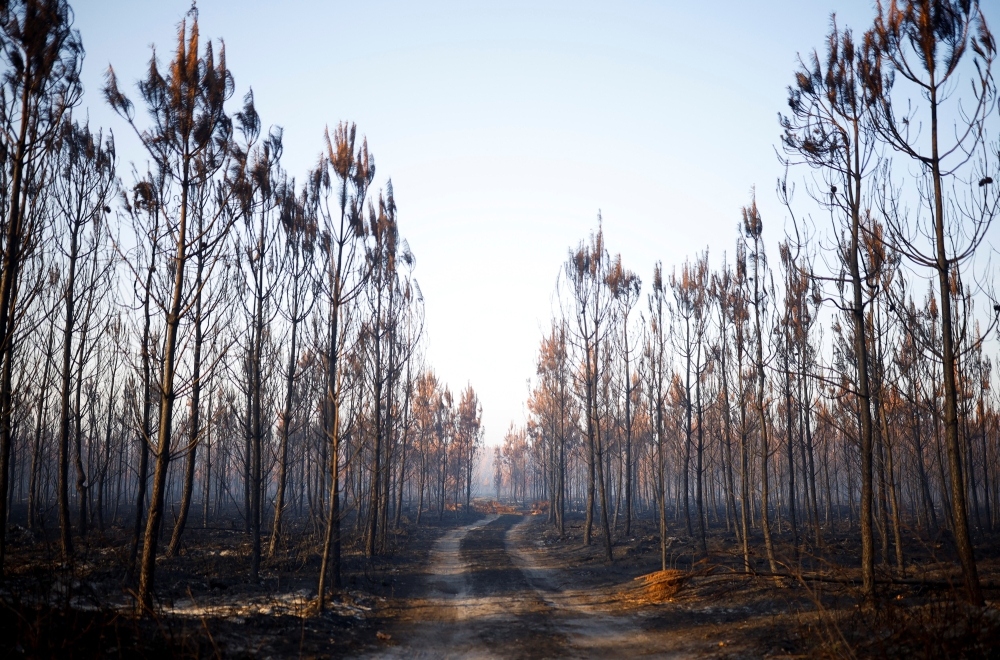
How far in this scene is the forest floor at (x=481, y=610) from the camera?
5191 mm

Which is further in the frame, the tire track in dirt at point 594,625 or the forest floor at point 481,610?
the tire track in dirt at point 594,625

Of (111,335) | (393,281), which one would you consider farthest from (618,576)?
(111,335)

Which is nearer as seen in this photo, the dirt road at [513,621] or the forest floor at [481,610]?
the forest floor at [481,610]

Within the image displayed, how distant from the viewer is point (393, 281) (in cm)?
1483

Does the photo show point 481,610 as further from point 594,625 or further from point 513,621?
point 594,625

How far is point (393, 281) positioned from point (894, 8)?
1135 cm

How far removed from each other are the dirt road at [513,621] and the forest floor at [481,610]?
5 cm

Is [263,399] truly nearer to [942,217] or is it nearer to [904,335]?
[942,217]

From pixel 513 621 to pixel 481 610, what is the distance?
117 centimetres

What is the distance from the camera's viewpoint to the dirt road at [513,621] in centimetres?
754

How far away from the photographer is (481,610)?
10.2 metres

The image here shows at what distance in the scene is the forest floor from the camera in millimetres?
5191

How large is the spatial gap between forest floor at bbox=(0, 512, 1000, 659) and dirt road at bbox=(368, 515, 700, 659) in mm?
46

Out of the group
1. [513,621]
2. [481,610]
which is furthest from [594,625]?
[481,610]
